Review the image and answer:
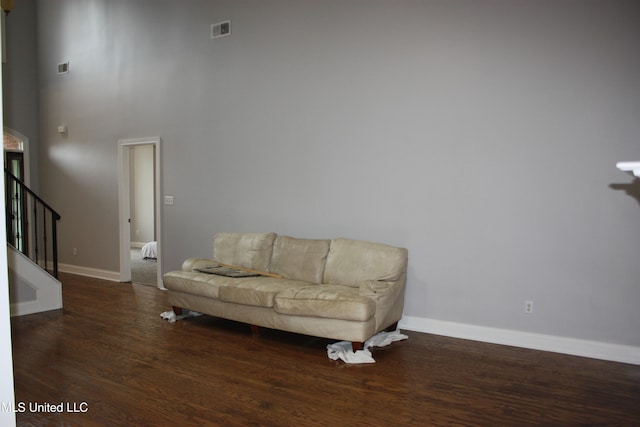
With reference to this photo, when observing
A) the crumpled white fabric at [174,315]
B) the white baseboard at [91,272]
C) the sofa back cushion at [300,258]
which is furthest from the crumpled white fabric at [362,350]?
the white baseboard at [91,272]

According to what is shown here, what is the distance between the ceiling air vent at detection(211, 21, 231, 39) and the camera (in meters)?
5.43

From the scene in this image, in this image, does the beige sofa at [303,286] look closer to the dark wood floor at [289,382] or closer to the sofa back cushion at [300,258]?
the sofa back cushion at [300,258]

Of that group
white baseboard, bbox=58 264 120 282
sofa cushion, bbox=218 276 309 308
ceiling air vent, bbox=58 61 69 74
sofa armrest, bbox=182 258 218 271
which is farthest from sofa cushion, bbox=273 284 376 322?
ceiling air vent, bbox=58 61 69 74

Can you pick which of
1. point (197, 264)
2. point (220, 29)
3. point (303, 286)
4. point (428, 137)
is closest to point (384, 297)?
point (303, 286)

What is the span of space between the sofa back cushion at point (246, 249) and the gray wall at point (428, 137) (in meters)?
0.36

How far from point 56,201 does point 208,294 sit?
15.6ft

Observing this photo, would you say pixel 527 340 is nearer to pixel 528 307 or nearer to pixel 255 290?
pixel 528 307

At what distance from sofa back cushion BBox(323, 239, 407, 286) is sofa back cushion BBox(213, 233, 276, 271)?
0.77 metres

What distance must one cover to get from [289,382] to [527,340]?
212 centimetres

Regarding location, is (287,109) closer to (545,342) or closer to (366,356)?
(366,356)

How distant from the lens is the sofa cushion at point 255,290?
3.91 m

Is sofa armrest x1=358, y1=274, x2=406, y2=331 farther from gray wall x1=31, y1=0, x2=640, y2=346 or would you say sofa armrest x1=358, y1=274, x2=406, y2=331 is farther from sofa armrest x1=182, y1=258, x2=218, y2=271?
sofa armrest x1=182, y1=258, x2=218, y2=271

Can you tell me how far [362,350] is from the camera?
3533 millimetres

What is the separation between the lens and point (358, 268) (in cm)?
409
